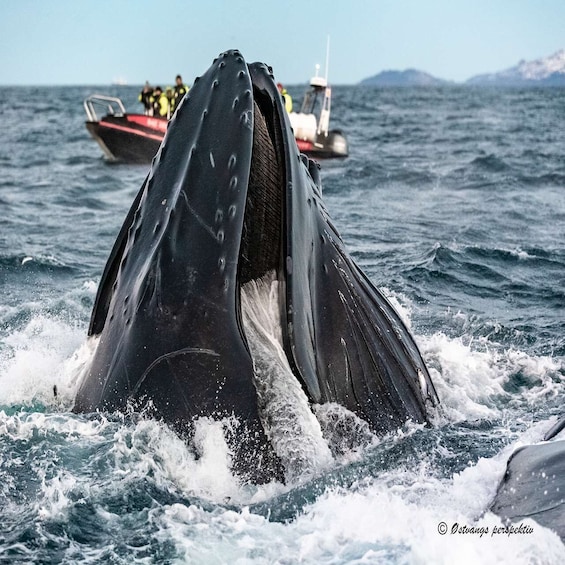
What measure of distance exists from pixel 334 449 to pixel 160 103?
2937cm

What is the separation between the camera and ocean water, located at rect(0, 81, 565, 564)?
401 centimetres

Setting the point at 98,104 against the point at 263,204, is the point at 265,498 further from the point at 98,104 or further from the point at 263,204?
the point at 98,104

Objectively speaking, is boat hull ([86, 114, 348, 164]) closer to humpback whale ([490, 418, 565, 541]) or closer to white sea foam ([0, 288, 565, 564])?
white sea foam ([0, 288, 565, 564])

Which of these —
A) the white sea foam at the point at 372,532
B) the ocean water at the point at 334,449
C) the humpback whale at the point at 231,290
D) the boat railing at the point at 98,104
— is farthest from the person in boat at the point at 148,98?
the white sea foam at the point at 372,532

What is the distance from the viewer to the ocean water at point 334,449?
13.2 ft

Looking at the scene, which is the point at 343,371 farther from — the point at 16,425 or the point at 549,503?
the point at 16,425

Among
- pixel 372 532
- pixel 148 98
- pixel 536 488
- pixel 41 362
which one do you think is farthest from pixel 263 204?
pixel 148 98

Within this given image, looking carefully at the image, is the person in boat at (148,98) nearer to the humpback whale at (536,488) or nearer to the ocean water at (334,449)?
the ocean water at (334,449)

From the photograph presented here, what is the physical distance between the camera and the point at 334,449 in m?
4.64

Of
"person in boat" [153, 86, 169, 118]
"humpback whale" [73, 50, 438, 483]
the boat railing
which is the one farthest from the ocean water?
"person in boat" [153, 86, 169, 118]

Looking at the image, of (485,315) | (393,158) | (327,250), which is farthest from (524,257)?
(393,158)

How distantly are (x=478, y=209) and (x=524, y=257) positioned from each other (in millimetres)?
4704

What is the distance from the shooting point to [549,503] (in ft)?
12.5

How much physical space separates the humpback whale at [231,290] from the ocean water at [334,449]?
0.44 feet
